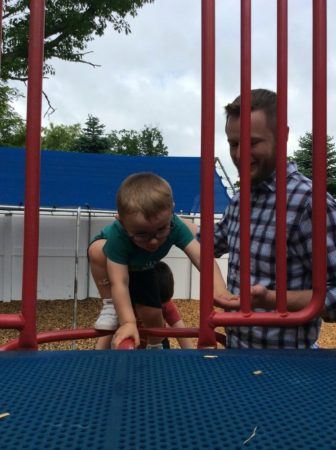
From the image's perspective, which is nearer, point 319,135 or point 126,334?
point 319,135

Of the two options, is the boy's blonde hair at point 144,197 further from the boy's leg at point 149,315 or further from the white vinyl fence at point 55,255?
the white vinyl fence at point 55,255

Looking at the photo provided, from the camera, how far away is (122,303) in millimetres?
1399

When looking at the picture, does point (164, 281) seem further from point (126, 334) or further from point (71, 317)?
point (71, 317)

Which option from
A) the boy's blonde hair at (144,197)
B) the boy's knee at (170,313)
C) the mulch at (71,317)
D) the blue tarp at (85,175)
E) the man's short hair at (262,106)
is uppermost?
the blue tarp at (85,175)

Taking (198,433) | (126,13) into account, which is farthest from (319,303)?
(126,13)

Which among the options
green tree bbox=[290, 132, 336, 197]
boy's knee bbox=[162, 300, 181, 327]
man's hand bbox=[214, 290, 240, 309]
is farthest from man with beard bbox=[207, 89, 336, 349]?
green tree bbox=[290, 132, 336, 197]

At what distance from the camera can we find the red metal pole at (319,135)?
3.60 feet

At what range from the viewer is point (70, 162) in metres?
5.70

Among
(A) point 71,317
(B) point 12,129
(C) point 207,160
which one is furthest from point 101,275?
(B) point 12,129

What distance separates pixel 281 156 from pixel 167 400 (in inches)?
24.4

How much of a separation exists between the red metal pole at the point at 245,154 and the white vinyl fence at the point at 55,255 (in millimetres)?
6770

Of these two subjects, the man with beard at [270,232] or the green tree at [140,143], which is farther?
the green tree at [140,143]

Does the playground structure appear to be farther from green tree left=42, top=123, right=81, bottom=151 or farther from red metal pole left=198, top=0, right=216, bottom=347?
green tree left=42, top=123, right=81, bottom=151

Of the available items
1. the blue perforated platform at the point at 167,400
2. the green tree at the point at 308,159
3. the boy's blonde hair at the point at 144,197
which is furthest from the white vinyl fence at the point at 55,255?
the green tree at the point at 308,159
